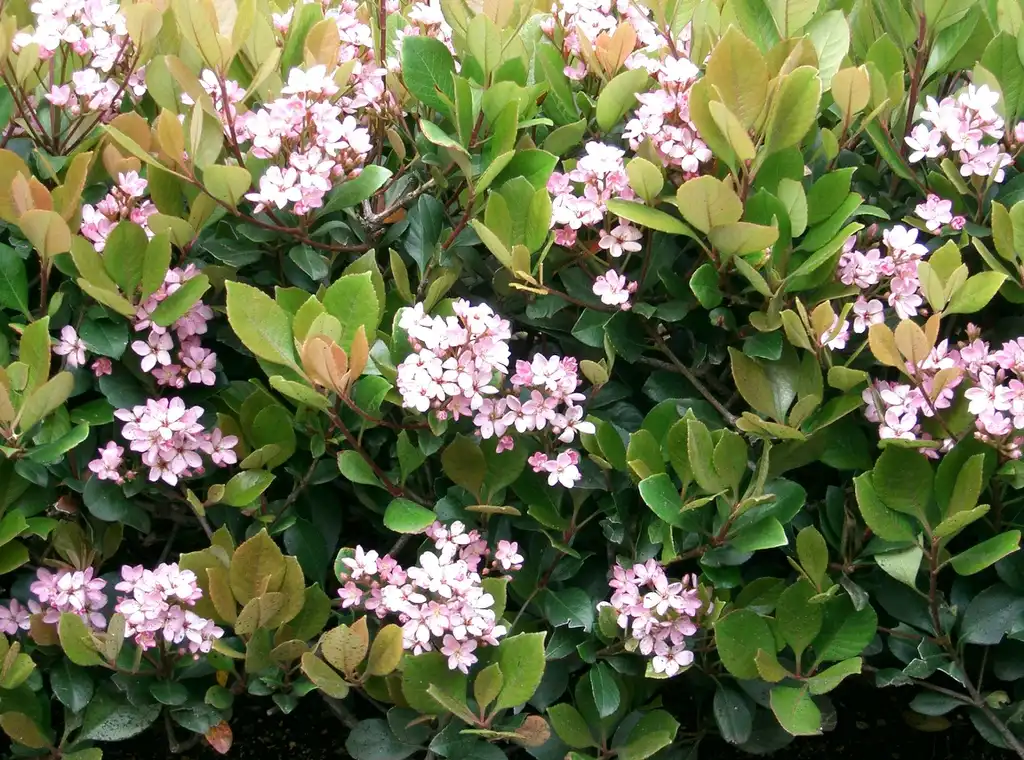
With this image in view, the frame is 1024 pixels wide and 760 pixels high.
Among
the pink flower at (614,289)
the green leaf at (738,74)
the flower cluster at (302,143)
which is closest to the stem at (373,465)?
the flower cluster at (302,143)

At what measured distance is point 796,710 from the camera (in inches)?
59.2

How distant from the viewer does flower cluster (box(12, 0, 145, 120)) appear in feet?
5.60

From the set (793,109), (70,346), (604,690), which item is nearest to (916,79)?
(793,109)

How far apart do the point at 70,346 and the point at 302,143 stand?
0.49 m

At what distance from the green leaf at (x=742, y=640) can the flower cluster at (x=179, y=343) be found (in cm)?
90

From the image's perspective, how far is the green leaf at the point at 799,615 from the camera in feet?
5.07

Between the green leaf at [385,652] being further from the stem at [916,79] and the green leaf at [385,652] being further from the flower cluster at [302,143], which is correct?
the stem at [916,79]

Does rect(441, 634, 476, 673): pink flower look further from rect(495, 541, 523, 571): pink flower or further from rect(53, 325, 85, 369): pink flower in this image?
rect(53, 325, 85, 369): pink flower

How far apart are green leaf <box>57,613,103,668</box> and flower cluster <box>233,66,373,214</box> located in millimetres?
678

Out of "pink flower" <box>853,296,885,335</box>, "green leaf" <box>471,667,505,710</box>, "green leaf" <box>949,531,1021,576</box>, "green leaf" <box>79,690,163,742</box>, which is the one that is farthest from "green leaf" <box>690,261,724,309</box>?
"green leaf" <box>79,690,163,742</box>

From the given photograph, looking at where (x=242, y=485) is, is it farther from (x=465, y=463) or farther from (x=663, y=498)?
(x=663, y=498)

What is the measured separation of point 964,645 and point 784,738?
1.11ft

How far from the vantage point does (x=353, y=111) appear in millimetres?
1804

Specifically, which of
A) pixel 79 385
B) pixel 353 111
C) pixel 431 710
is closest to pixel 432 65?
pixel 353 111
